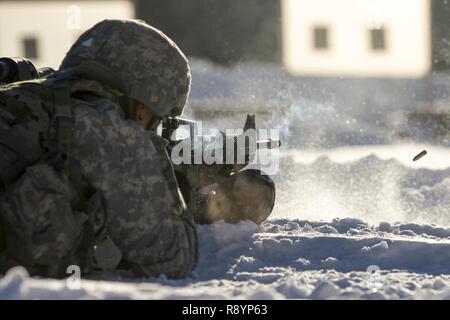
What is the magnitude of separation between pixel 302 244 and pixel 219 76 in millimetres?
12487

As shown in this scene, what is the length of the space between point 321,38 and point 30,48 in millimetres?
6231

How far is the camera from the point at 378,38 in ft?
69.4

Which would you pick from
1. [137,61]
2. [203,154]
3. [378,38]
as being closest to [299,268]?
[203,154]

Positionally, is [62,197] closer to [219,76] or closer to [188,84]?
[188,84]

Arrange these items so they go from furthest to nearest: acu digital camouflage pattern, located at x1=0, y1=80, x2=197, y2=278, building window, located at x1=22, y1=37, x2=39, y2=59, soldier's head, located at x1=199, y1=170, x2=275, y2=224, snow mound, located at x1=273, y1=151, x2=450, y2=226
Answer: building window, located at x1=22, y1=37, x2=39, y2=59 < snow mound, located at x1=273, y1=151, x2=450, y2=226 < soldier's head, located at x1=199, y1=170, x2=275, y2=224 < acu digital camouflage pattern, located at x1=0, y1=80, x2=197, y2=278

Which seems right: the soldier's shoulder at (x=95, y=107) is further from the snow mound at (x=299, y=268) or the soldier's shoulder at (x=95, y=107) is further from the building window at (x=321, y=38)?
the building window at (x=321, y=38)

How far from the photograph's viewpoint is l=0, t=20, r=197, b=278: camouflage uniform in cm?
361

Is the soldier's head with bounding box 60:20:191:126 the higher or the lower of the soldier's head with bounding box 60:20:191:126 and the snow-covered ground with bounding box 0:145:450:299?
the higher

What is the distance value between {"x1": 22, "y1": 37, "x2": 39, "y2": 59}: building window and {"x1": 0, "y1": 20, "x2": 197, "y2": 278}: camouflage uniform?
718 inches

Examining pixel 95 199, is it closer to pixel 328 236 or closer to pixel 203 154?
pixel 203 154

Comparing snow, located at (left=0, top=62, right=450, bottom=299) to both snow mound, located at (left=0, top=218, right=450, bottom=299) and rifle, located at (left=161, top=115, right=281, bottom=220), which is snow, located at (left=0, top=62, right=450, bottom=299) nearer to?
snow mound, located at (left=0, top=218, right=450, bottom=299)

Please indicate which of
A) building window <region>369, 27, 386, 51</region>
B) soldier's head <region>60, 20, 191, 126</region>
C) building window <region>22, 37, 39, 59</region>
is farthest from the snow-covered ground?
building window <region>22, 37, 39, 59</region>

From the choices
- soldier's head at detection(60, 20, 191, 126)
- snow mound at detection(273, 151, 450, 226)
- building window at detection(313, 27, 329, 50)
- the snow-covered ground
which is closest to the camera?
the snow-covered ground

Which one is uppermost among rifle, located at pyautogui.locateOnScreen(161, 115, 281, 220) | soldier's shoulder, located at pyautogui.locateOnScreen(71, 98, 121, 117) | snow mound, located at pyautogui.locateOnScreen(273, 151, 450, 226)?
soldier's shoulder, located at pyautogui.locateOnScreen(71, 98, 121, 117)
